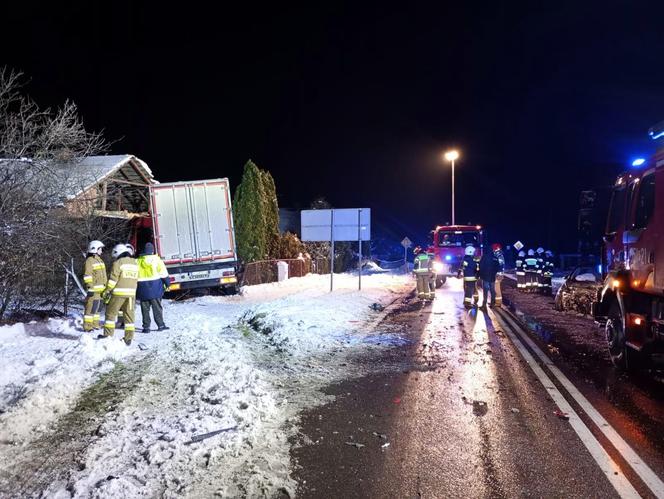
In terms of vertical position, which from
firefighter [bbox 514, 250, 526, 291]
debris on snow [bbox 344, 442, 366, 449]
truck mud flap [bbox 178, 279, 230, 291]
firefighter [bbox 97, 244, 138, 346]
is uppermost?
firefighter [bbox 97, 244, 138, 346]

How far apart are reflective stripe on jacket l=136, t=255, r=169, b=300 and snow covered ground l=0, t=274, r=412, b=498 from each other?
76cm

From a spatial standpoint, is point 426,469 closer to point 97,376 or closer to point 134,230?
point 97,376

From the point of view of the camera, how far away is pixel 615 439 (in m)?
4.69

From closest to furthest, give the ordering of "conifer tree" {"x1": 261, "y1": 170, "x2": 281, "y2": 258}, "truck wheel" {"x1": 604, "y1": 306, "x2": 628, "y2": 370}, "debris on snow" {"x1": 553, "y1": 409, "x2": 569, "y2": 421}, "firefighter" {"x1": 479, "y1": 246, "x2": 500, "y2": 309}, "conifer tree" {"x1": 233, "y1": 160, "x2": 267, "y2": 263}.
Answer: "debris on snow" {"x1": 553, "y1": 409, "x2": 569, "y2": 421}, "truck wheel" {"x1": 604, "y1": 306, "x2": 628, "y2": 370}, "firefighter" {"x1": 479, "y1": 246, "x2": 500, "y2": 309}, "conifer tree" {"x1": 233, "y1": 160, "x2": 267, "y2": 263}, "conifer tree" {"x1": 261, "y1": 170, "x2": 281, "y2": 258}

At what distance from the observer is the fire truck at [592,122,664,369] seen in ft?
20.7

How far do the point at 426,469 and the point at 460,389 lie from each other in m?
2.40

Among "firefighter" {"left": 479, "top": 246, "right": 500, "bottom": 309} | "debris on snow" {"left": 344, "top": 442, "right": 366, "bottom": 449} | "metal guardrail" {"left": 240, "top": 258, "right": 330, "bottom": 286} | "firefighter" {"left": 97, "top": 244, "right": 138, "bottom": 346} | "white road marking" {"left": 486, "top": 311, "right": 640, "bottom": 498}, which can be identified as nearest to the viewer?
"white road marking" {"left": 486, "top": 311, "right": 640, "bottom": 498}

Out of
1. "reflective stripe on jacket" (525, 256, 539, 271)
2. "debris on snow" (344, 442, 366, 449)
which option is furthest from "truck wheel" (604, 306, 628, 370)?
"reflective stripe on jacket" (525, 256, 539, 271)

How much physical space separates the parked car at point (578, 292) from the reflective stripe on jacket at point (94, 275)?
35.7ft

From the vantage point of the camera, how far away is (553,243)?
51.8 metres

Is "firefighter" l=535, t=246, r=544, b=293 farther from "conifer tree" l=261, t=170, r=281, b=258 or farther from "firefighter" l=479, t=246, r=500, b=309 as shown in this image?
"conifer tree" l=261, t=170, r=281, b=258

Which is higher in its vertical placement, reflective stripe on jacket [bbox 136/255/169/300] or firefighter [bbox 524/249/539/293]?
reflective stripe on jacket [bbox 136/255/169/300]

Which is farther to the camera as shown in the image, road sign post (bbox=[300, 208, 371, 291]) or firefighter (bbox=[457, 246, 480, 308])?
road sign post (bbox=[300, 208, 371, 291])

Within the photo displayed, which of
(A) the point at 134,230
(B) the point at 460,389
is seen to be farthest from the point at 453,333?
(A) the point at 134,230
